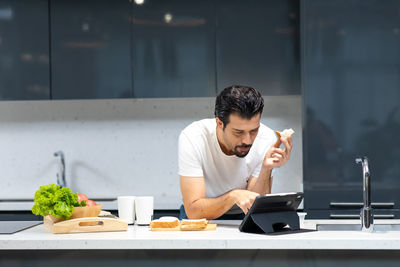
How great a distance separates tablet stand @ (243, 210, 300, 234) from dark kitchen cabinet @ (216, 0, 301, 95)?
1.66 metres

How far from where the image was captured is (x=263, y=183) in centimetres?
248

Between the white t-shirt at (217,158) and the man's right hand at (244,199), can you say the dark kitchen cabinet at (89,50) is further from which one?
the man's right hand at (244,199)

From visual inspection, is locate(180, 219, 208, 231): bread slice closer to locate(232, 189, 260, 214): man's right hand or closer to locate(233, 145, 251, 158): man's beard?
locate(232, 189, 260, 214): man's right hand

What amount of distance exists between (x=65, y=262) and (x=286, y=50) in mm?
2209

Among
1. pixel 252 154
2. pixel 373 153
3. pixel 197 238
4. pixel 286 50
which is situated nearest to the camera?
pixel 197 238

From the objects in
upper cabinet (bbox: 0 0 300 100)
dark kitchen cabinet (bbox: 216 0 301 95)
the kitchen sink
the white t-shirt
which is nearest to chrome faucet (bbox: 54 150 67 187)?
upper cabinet (bbox: 0 0 300 100)

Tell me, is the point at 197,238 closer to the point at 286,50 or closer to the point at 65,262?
the point at 65,262

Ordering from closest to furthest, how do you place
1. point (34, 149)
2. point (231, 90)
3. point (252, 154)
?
point (231, 90) → point (252, 154) → point (34, 149)

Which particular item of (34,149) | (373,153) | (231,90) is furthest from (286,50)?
(34,149)

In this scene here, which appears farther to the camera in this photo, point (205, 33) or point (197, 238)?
point (205, 33)

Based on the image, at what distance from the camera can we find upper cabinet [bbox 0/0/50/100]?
3770mm

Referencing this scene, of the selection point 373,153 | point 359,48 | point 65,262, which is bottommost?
point 65,262

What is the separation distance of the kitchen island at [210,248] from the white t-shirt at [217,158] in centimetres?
64

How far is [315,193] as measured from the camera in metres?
3.34
